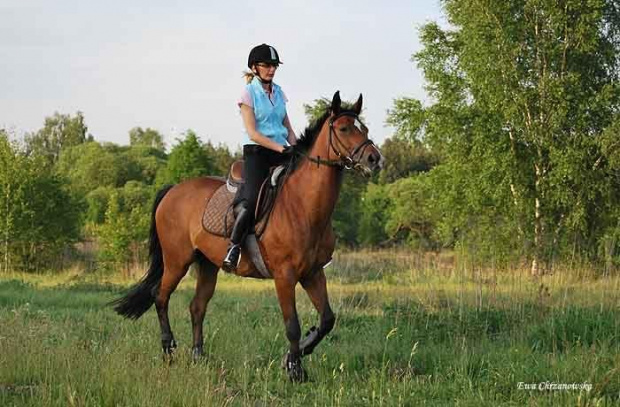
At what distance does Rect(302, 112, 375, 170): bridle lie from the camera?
20.5 feet

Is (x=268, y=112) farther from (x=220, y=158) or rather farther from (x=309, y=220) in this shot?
(x=220, y=158)

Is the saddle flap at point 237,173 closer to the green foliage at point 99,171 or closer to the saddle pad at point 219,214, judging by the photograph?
the saddle pad at point 219,214

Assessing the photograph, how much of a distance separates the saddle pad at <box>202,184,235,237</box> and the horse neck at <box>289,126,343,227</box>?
0.90 metres

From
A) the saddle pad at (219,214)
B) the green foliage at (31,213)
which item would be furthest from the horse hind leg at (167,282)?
the green foliage at (31,213)

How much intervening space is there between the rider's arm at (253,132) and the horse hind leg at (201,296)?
1825 millimetres

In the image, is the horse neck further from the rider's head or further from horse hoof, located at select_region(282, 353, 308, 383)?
horse hoof, located at select_region(282, 353, 308, 383)

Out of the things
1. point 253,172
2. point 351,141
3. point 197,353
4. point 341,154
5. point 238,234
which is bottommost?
point 197,353

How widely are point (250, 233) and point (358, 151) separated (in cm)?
152

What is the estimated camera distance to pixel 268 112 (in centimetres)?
722

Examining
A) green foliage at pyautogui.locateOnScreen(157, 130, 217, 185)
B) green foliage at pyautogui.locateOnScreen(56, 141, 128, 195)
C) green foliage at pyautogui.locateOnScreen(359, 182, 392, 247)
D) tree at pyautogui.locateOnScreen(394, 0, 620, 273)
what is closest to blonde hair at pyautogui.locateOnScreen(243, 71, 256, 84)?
tree at pyautogui.locateOnScreen(394, 0, 620, 273)

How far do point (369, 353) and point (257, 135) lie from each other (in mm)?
2575

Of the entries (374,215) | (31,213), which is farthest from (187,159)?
(374,215)

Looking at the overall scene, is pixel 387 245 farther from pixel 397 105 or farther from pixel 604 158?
pixel 604 158

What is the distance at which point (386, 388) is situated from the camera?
19.4 feet
